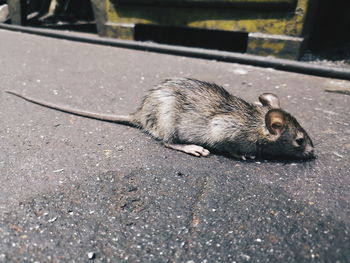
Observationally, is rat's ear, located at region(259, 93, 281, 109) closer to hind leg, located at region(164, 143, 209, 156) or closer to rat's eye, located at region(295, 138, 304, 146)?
rat's eye, located at region(295, 138, 304, 146)

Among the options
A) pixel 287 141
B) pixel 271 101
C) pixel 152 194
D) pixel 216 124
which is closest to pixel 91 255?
pixel 152 194

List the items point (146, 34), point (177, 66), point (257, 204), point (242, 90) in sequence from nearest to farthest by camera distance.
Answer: point (257, 204), point (242, 90), point (177, 66), point (146, 34)

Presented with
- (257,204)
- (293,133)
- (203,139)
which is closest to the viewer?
(257,204)

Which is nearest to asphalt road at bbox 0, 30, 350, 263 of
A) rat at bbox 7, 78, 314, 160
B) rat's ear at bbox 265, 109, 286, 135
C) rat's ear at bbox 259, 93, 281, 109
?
rat at bbox 7, 78, 314, 160

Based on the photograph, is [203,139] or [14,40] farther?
[14,40]

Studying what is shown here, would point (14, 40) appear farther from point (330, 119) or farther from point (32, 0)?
point (330, 119)


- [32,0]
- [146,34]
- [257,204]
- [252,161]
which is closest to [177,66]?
[146,34]
